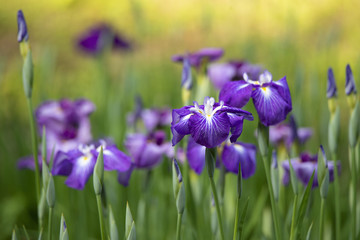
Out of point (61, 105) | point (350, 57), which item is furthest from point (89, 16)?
point (61, 105)

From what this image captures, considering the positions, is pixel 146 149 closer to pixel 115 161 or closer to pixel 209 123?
pixel 115 161

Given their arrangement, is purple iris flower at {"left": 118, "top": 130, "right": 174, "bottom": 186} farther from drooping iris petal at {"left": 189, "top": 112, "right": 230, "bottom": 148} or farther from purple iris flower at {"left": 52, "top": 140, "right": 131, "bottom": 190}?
drooping iris petal at {"left": 189, "top": 112, "right": 230, "bottom": 148}

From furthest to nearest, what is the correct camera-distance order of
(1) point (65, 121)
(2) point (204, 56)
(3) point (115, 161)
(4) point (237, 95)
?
(1) point (65, 121), (2) point (204, 56), (3) point (115, 161), (4) point (237, 95)

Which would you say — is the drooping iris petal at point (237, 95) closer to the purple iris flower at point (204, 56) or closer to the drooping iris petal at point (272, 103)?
the drooping iris petal at point (272, 103)

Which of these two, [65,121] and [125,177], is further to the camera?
[65,121]

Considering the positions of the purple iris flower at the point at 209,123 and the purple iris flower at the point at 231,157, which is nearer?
the purple iris flower at the point at 209,123

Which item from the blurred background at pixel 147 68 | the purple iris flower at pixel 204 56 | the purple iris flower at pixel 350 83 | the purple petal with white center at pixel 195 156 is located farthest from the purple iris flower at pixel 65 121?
the purple iris flower at pixel 350 83

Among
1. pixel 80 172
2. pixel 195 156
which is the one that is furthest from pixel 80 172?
pixel 195 156
